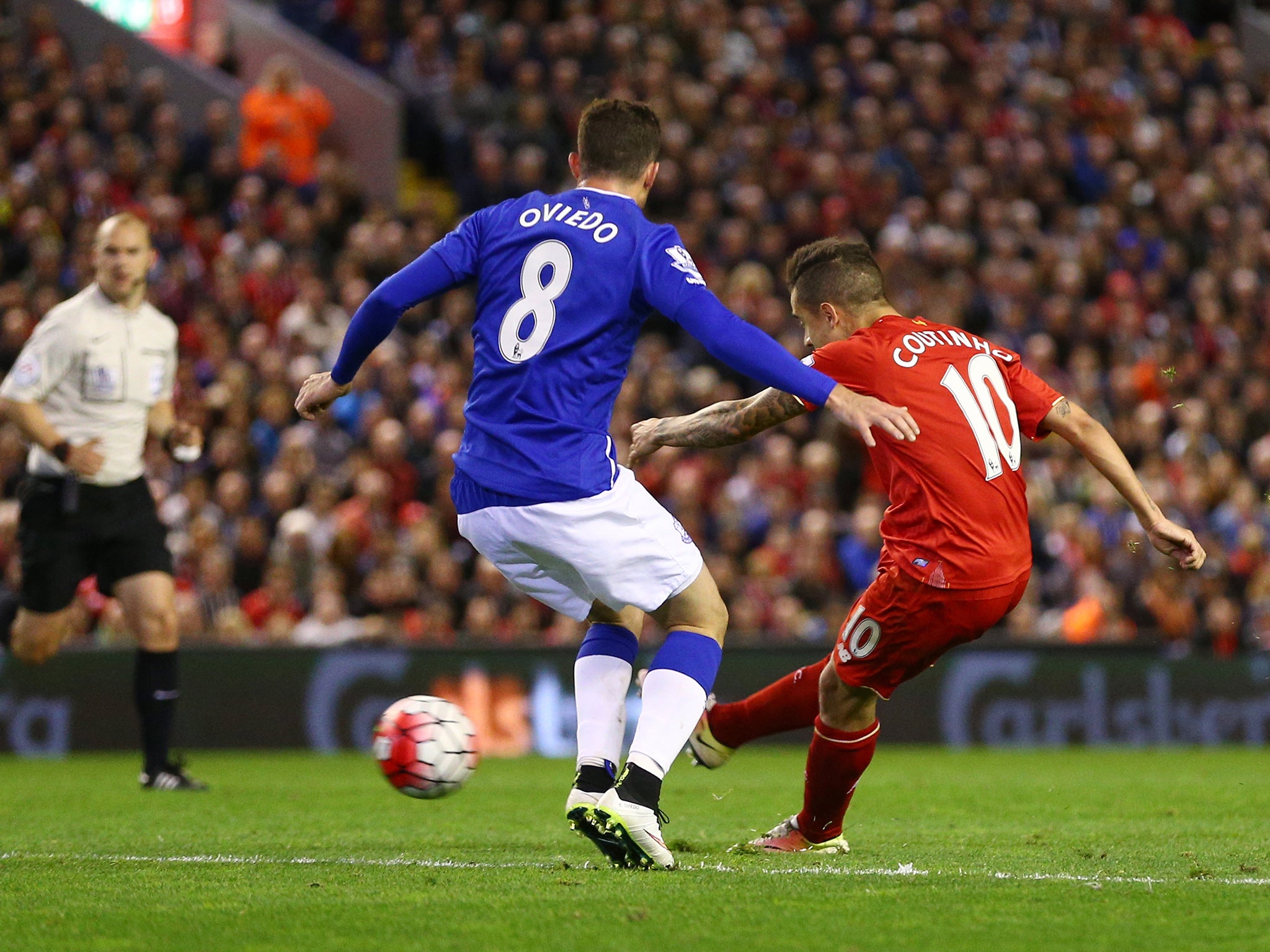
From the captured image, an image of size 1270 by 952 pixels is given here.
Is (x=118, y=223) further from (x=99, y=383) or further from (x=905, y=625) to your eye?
(x=905, y=625)

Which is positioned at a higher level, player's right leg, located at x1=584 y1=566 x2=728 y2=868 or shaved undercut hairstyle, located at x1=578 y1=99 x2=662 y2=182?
shaved undercut hairstyle, located at x1=578 y1=99 x2=662 y2=182

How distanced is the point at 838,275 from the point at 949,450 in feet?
2.23

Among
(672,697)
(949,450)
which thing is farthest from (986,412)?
(672,697)

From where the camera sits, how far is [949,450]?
210 inches

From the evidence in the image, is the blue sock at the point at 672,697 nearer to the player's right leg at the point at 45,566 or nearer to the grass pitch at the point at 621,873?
the grass pitch at the point at 621,873

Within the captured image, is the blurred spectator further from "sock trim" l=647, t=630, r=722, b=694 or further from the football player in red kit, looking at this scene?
"sock trim" l=647, t=630, r=722, b=694

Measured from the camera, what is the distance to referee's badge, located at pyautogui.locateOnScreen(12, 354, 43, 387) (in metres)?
8.02

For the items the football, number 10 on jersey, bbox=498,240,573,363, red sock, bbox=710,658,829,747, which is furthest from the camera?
red sock, bbox=710,658,829,747

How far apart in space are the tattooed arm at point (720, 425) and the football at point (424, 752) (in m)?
1.09

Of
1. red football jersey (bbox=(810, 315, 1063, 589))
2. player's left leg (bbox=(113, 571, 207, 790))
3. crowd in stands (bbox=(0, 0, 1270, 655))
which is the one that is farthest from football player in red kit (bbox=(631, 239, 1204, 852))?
crowd in stands (bbox=(0, 0, 1270, 655))

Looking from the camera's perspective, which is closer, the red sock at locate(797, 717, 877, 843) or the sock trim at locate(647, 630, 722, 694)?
the sock trim at locate(647, 630, 722, 694)

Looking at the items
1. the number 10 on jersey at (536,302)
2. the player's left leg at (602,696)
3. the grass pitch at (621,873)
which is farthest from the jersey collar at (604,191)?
the grass pitch at (621,873)

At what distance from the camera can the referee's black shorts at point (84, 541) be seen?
8188mm

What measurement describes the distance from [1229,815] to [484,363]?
3799 mm
